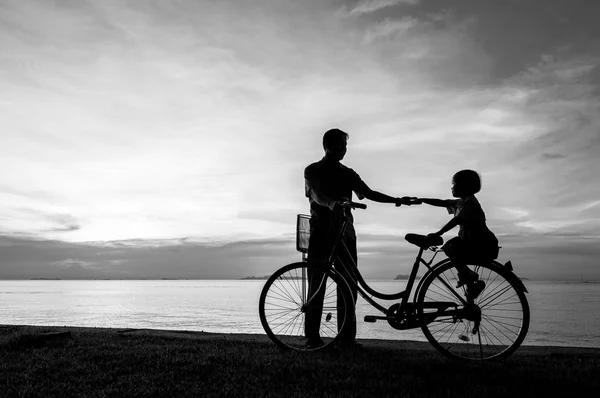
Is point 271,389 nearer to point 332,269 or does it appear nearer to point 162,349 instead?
point 332,269

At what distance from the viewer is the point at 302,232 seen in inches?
221

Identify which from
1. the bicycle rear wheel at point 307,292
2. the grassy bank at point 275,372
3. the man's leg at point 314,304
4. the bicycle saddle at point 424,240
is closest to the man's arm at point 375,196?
the bicycle saddle at point 424,240

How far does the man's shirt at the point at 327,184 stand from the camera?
5695 millimetres

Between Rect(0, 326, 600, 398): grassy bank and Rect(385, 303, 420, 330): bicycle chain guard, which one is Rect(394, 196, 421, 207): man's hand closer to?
Rect(385, 303, 420, 330): bicycle chain guard

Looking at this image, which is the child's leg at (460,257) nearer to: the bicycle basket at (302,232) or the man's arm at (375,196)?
the man's arm at (375,196)

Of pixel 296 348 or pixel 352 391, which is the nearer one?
pixel 352 391

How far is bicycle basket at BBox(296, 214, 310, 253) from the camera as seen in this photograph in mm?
5562

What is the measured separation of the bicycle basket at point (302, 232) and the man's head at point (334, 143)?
783 millimetres

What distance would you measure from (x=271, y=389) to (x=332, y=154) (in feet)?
9.22

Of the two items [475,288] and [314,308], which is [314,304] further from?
A: [475,288]

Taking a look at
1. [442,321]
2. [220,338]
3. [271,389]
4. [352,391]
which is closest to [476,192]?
[442,321]

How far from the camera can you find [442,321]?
4883mm

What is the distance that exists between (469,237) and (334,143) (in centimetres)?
188

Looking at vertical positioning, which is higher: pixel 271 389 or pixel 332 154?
pixel 332 154
